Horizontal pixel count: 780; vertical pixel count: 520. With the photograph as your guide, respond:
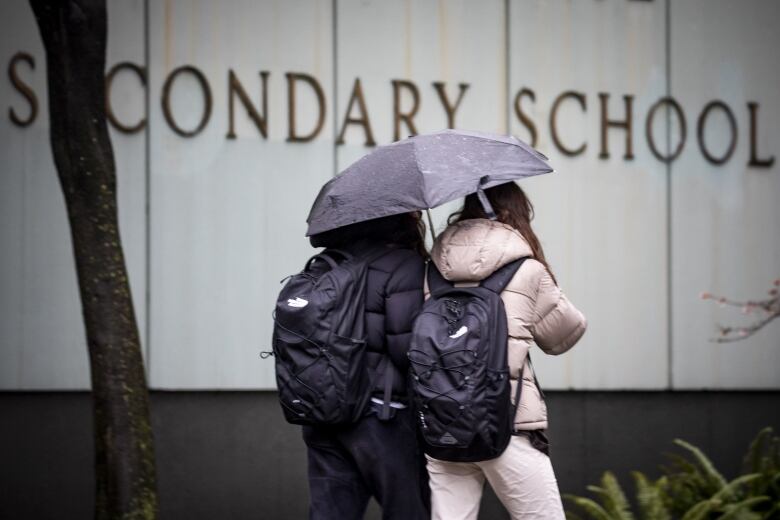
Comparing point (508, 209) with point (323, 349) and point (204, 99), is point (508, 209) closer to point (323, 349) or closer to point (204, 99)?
point (323, 349)

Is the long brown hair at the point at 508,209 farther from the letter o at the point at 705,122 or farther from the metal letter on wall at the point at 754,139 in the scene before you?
the metal letter on wall at the point at 754,139

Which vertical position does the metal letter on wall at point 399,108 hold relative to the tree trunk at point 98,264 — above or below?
above

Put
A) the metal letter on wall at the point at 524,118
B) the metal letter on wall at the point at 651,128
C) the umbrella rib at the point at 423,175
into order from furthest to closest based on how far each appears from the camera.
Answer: the metal letter on wall at the point at 651,128
the metal letter on wall at the point at 524,118
the umbrella rib at the point at 423,175

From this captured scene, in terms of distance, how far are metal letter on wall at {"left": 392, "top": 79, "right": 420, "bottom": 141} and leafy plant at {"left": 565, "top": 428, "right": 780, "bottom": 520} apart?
292cm

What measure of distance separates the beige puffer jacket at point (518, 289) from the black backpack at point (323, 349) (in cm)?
40

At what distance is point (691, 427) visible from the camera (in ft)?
30.2

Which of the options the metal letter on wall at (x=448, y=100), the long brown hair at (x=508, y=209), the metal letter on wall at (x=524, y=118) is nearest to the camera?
the long brown hair at (x=508, y=209)

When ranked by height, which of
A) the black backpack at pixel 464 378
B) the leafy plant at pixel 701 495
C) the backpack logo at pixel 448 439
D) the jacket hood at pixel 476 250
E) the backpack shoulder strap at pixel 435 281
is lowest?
the leafy plant at pixel 701 495

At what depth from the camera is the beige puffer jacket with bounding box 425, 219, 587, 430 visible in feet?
14.8

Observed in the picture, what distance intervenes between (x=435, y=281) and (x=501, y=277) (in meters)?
0.28

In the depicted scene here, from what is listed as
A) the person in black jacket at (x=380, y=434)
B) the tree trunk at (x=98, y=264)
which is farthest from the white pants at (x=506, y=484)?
the tree trunk at (x=98, y=264)

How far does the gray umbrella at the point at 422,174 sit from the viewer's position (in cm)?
451

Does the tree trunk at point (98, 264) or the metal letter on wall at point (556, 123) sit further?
the metal letter on wall at point (556, 123)

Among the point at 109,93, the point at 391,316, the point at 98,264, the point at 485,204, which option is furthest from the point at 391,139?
the point at 485,204
